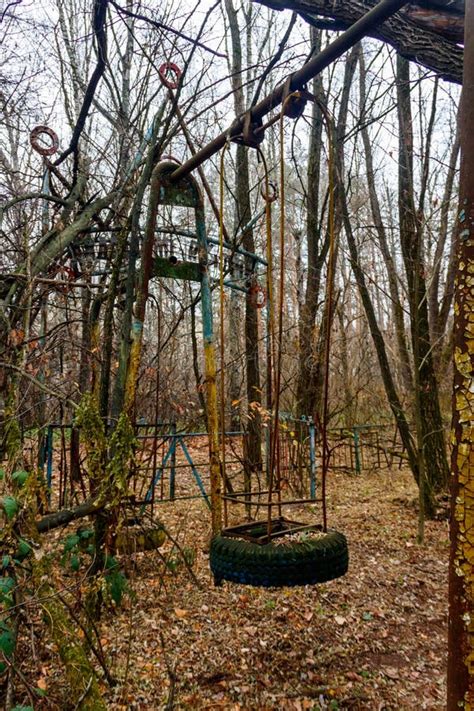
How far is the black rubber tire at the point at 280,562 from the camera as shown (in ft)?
5.87

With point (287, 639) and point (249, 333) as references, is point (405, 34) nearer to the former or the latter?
point (287, 639)

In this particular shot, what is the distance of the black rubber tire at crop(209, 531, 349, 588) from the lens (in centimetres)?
179

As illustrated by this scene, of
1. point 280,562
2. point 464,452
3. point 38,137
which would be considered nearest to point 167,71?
point 38,137

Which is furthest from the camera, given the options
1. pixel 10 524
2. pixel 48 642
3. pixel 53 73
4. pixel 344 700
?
pixel 53 73

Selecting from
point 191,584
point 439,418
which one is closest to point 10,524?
point 191,584

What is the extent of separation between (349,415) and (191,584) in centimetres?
787

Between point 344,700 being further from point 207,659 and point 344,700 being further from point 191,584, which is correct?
point 191,584

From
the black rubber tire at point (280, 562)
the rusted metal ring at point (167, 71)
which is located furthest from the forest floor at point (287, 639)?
the rusted metal ring at point (167, 71)

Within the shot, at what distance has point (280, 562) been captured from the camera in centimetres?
179

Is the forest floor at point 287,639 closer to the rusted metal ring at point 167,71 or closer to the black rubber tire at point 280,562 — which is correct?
the black rubber tire at point 280,562

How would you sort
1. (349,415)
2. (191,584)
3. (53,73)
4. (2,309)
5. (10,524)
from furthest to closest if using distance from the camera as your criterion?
(349,415) < (53,73) < (191,584) < (2,309) < (10,524)

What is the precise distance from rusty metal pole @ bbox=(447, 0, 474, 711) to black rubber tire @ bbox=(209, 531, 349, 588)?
0.83 meters

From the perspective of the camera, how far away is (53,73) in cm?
553

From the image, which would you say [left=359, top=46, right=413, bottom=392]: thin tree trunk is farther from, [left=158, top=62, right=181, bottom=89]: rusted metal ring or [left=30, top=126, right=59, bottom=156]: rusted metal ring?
[left=30, top=126, right=59, bottom=156]: rusted metal ring
